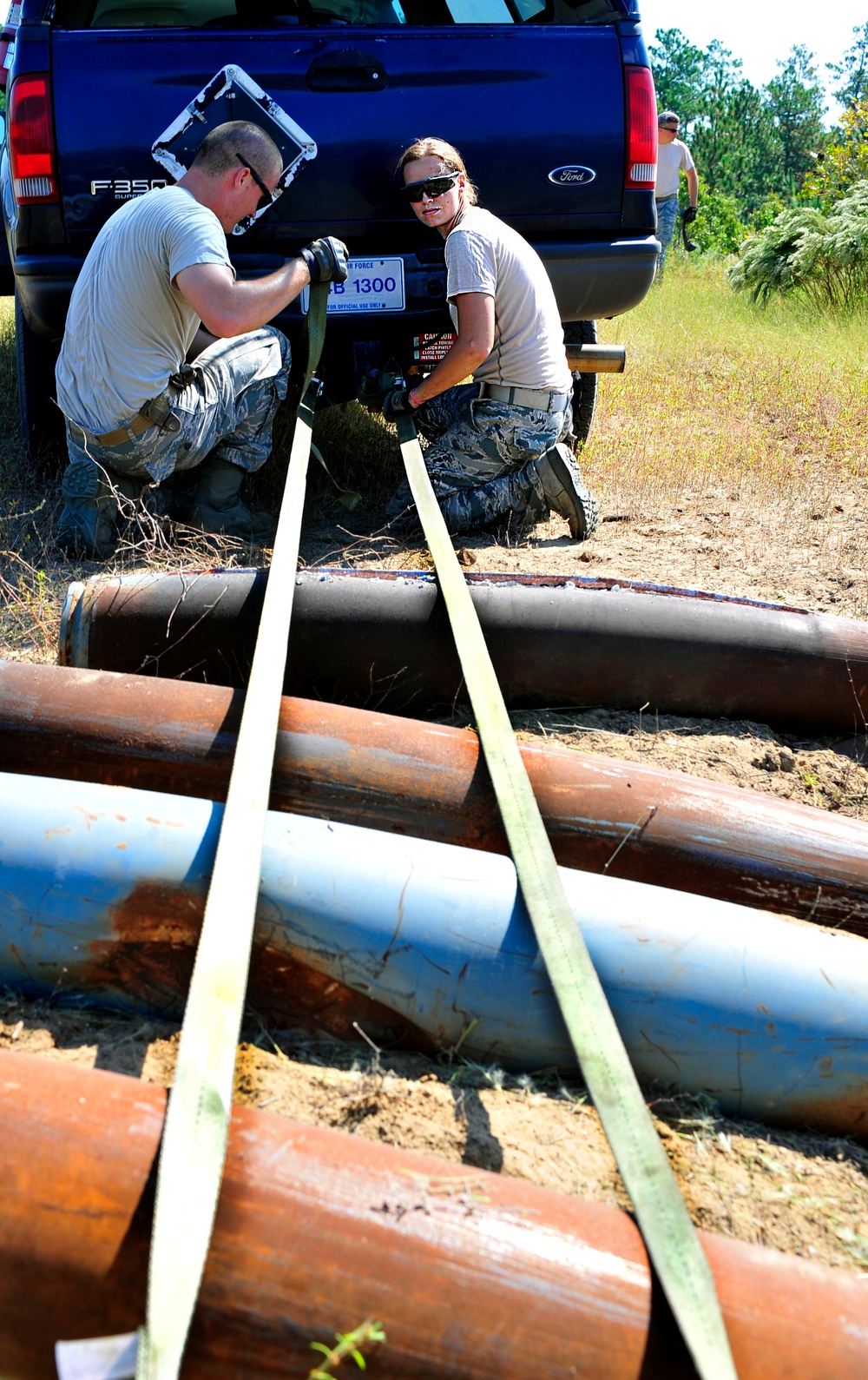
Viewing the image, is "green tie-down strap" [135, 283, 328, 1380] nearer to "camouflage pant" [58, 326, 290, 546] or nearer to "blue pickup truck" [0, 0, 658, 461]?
"camouflage pant" [58, 326, 290, 546]

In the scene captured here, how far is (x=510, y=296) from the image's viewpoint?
4441mm

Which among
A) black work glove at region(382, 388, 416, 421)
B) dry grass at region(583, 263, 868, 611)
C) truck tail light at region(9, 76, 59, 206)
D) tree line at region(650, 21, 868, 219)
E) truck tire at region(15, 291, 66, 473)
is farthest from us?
tree line at region(650, 21, 868, 219)

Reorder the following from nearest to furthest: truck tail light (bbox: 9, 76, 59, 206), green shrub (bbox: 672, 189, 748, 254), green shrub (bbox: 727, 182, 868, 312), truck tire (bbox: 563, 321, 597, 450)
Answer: truck tail light (bbox: 9, 76, 59, 206)
truck tire (bbox: 563, 321, 597, 450)
green shrub (bbox: 727, 182, 868, 312)
green shrub (bbox: 672, 189, 748, 254)

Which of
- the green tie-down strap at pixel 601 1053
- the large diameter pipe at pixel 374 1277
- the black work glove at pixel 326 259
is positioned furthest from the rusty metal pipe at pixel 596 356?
the large diameter pipe at pixel 374 1277

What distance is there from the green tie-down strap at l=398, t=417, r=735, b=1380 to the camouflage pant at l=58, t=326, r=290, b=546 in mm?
2157

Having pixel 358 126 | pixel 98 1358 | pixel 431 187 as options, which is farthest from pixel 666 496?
pixel 98 1358

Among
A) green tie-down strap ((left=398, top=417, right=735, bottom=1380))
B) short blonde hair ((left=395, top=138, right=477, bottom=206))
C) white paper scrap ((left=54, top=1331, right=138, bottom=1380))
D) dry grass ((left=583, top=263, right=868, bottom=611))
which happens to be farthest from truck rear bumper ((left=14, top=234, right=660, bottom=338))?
white paper scrap ((left=54, top=1331, right=138, bottom=1380))

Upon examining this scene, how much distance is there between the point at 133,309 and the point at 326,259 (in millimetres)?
734

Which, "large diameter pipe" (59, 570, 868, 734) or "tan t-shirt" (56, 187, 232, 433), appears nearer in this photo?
"large diameter pipe" (59, 570, 868, 734)

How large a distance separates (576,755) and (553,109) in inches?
126

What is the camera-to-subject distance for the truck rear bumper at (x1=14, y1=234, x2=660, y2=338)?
173 inches

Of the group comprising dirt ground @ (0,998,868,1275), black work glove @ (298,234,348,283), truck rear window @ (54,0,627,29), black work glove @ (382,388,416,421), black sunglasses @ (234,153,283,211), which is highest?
truck rear window @ (54,0,627,29)

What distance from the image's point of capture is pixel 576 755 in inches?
92.9

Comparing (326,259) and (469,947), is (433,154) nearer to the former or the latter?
(326,259)
